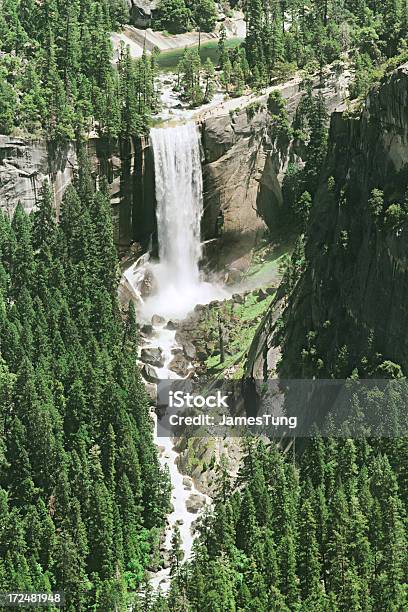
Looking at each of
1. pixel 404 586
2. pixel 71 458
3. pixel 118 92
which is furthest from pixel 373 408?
pixel 118 92

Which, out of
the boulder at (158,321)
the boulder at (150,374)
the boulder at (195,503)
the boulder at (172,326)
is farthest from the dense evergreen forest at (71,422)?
the boulder at (172,326)

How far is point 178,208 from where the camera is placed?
176 m

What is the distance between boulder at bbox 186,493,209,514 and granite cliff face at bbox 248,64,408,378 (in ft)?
49.8

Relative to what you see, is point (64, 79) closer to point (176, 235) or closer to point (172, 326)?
point (176, 235)

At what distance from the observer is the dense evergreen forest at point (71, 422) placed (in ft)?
411

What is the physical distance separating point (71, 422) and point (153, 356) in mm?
22278

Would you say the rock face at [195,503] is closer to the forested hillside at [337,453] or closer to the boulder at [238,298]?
the forested hillside at [337,453]

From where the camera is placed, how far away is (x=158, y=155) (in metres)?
176

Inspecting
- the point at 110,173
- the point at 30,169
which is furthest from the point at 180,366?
the point at 30,169

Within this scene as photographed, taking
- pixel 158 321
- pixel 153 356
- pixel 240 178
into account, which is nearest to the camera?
pixel 153 356

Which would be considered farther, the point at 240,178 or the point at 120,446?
the point at 240,178

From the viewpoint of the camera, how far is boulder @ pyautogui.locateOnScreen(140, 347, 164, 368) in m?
159

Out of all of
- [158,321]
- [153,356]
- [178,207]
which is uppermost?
[178,207]

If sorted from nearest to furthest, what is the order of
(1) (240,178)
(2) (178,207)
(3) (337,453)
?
(3) (337,453), (1) (240,178), (2) (178,207)
